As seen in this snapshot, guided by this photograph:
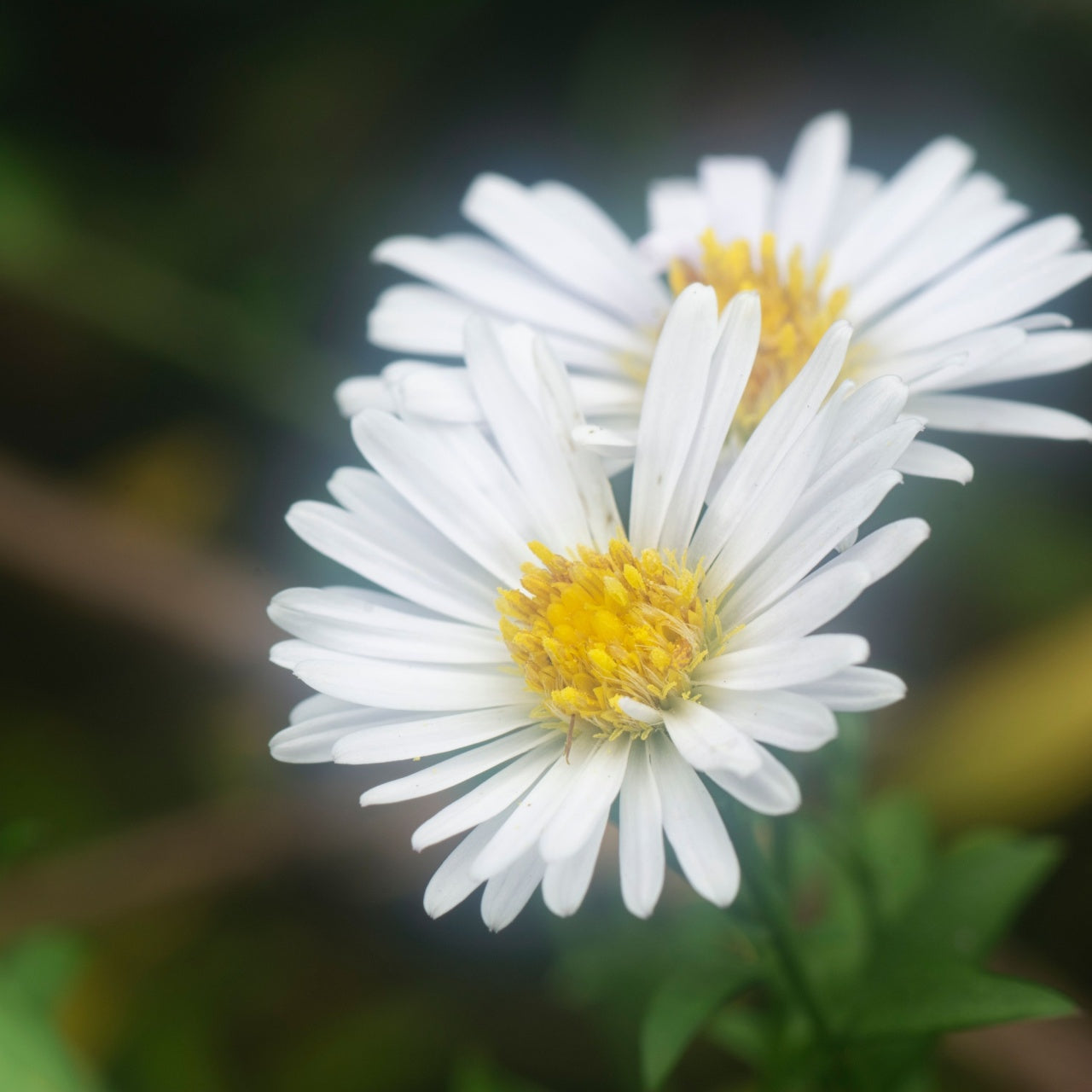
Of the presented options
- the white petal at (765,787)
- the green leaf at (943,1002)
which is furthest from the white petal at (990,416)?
the green leaf at (943,1002)

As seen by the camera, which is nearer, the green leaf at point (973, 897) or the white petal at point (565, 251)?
the green leaf at point (973, 897)

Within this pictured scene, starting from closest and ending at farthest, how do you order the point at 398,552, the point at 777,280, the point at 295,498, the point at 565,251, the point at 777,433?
the point at 777,433 < the point at 398,552 < the point at 777,280 < the point at 565,251 < the point at 295,498

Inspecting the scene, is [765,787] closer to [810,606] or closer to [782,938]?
[810,606]

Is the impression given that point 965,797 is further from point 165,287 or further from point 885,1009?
point 165,287

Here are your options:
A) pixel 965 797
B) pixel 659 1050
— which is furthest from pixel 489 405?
pixel 965 797

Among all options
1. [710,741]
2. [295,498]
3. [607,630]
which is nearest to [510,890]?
[710,741]

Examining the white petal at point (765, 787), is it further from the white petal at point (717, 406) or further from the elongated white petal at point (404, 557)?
the elongated white petal at point (404, 557)
